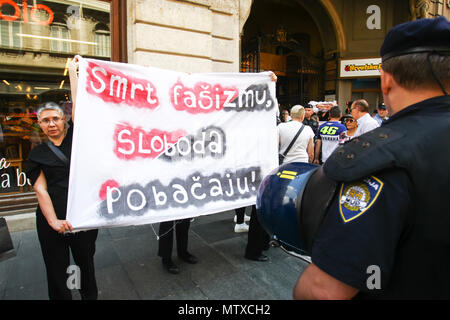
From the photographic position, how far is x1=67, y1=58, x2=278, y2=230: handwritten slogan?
8.20ft

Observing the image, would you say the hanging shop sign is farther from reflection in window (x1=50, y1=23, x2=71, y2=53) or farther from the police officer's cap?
the police officer's cap

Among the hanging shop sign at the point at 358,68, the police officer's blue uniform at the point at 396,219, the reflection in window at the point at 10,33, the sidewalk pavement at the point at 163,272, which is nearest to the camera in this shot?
the police officer's blue uniform at the point at 396,219

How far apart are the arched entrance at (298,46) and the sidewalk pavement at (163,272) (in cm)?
954

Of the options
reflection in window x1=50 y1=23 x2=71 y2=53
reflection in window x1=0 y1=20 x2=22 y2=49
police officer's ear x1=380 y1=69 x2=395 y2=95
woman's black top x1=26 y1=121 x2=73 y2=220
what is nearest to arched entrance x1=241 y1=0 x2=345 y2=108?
reflection in window x1=50 y1=23 x2=71 y2=53

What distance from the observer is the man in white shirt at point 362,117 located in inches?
184

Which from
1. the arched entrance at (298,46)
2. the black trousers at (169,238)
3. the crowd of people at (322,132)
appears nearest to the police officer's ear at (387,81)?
the crowd of people at (322,132)

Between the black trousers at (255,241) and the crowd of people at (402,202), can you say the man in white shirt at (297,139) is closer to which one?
the black trousers at (255,241)

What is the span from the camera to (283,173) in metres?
1.16

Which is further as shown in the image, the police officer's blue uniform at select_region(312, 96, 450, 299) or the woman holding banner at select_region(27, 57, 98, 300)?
the woman holding banner at select_region(27, 57, 98, 300)

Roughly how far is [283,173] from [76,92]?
2.30m

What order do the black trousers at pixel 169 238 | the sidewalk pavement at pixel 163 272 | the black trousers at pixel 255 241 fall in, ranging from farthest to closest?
1. the black trousers at pixel 255 241
2. the black trousers at pixel 169 238
3. the sidewalk pavement at pixel 163 272

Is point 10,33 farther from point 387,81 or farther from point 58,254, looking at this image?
point 387,81

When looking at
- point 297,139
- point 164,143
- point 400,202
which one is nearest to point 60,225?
point 164,143

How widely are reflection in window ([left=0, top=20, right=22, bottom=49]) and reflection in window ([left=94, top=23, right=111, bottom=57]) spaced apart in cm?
127
